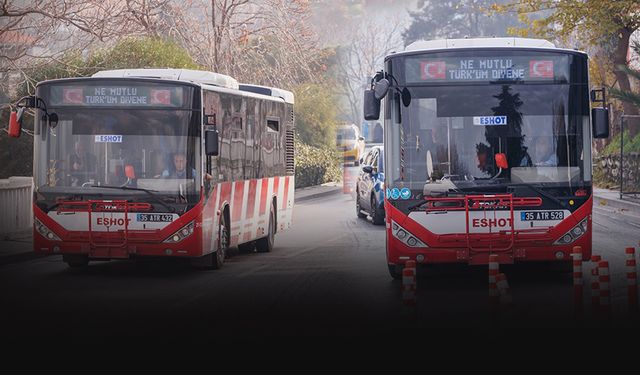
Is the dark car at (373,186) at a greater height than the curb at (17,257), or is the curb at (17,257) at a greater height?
the dark car at (373,186)

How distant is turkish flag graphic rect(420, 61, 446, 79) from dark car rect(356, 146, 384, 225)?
11836mm

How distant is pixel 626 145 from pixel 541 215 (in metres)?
30.1

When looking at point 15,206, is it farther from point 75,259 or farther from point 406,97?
point 406,97

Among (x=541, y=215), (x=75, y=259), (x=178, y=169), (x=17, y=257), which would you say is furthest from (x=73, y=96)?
(x=541, y=215)

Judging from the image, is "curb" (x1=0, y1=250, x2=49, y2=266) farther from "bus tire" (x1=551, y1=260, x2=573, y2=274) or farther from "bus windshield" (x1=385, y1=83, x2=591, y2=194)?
"bus tire" (x1=551, y1=260, x2=573, y2=274)

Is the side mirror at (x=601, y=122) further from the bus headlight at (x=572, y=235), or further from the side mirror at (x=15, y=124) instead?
the side mirror at (x=15, y=124)

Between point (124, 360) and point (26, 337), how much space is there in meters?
1.83

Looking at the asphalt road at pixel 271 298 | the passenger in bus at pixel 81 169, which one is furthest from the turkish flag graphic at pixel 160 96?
the asphalt road at pixel 271 298

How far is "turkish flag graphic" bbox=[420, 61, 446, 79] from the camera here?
1538cm

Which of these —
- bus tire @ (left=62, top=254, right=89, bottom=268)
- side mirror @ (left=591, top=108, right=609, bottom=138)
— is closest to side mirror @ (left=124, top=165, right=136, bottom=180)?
bus tire @ (left=62, top=254, right=89, bottom=268)

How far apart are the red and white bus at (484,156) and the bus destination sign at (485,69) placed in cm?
1

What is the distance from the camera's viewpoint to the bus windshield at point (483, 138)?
49.9 ft

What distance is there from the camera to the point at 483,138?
15.3 meters

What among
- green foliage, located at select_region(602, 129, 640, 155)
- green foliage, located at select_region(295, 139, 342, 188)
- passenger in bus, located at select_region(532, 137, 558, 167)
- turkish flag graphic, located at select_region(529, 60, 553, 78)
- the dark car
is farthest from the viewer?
green foliage, located at select_region(295, 139, 342, 188)
